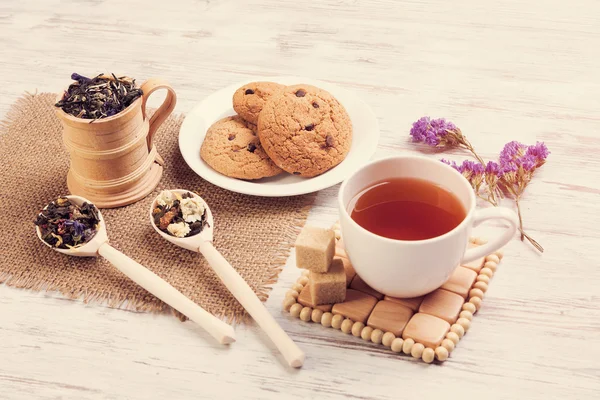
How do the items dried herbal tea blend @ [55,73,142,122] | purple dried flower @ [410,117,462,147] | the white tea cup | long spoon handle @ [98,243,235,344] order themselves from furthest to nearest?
purple dried flower @ [410,117,462,147] → dried herbal tea blend @ [55,73,142,122] → long spoon handle @ [98,243,235,344] → the white tea cup

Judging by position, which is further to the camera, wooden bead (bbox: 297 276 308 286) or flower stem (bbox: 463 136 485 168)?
flower stem (bbox: 463 136 485 168)

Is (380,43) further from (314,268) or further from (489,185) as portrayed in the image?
(314,268)

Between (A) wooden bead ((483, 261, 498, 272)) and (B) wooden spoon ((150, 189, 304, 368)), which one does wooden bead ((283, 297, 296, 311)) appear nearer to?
(B) wooden spoon ((150, 189, 304, 368))

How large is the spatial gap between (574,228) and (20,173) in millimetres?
1251

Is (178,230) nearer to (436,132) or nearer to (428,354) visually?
(428,354)

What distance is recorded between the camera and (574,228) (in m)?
1.53

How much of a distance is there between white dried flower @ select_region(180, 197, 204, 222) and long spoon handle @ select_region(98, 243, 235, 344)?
0.15 meters

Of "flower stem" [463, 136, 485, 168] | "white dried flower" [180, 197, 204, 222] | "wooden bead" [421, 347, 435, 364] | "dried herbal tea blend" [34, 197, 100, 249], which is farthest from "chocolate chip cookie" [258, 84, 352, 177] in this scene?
"wooden bead" [421, 347, 435, 364]

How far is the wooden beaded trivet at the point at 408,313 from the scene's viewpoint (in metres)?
1.26

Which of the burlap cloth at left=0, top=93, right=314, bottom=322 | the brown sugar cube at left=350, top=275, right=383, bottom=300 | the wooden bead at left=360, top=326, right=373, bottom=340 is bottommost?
the burlap cloth at left=0, top=93, right=314, bottom=322

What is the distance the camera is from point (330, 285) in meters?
1.29

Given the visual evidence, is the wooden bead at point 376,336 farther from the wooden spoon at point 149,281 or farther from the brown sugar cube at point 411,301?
the wooden spoon at point 149,281

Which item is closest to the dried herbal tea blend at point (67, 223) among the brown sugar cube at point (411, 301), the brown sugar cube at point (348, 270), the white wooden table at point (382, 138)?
the white wooden table at point (382, 138)

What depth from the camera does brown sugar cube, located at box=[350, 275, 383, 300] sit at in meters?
1.34
